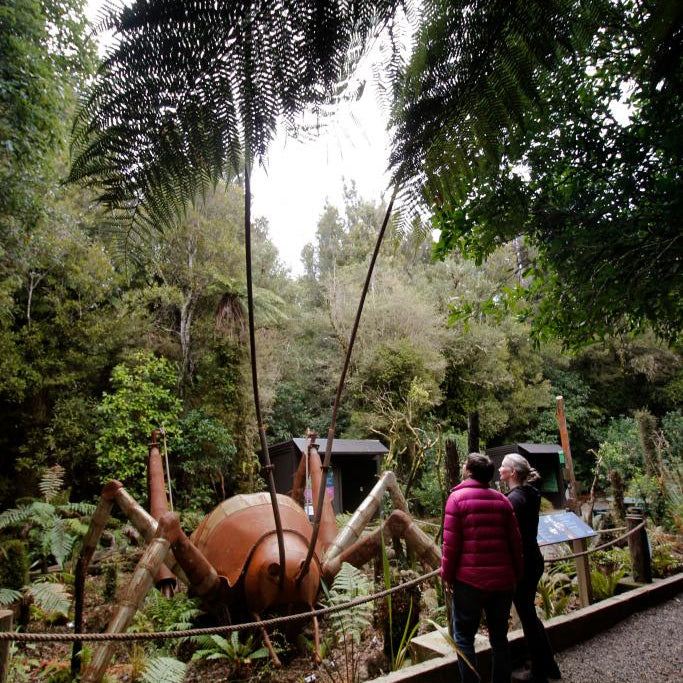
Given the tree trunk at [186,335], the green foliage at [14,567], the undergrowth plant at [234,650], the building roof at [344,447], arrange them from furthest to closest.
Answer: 1. the tree trunk at [186,335]
2. the building roof at [344,447]
3. the green foliage at [14,567]
4. the undergrowth plant at [234,650]

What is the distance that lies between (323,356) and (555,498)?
9144mm

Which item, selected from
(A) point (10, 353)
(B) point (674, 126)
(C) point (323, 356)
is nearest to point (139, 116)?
(B) point (674, 126)

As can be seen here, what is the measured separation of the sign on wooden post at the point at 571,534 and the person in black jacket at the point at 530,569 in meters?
0.32

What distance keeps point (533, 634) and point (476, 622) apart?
25.4 inches

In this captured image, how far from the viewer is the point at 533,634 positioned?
2.57 metres

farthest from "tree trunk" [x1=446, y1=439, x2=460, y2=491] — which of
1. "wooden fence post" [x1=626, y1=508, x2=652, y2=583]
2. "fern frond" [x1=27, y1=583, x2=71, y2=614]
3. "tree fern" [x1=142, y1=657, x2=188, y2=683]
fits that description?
"fern frond" [x1=27, y1=583, x2=71, y2=614]

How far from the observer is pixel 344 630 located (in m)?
2.96

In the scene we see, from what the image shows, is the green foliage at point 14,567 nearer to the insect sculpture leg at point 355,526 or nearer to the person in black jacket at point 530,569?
the insect sculpture leg at point 355,526

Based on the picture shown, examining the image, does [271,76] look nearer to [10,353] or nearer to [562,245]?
[562,245]

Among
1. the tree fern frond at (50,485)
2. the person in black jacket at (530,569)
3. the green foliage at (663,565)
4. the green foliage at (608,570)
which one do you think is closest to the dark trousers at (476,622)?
the person in black jacket at (530,569)

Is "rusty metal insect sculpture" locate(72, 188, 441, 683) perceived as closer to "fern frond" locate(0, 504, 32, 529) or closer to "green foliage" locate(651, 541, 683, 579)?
"green foliage" locate(651, 541, 683, 579)

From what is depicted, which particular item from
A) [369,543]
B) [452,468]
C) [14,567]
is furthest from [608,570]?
[14,567]

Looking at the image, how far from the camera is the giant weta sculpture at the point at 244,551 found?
2674mm

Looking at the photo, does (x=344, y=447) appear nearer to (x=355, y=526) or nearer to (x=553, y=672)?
(x=355, y=526)
